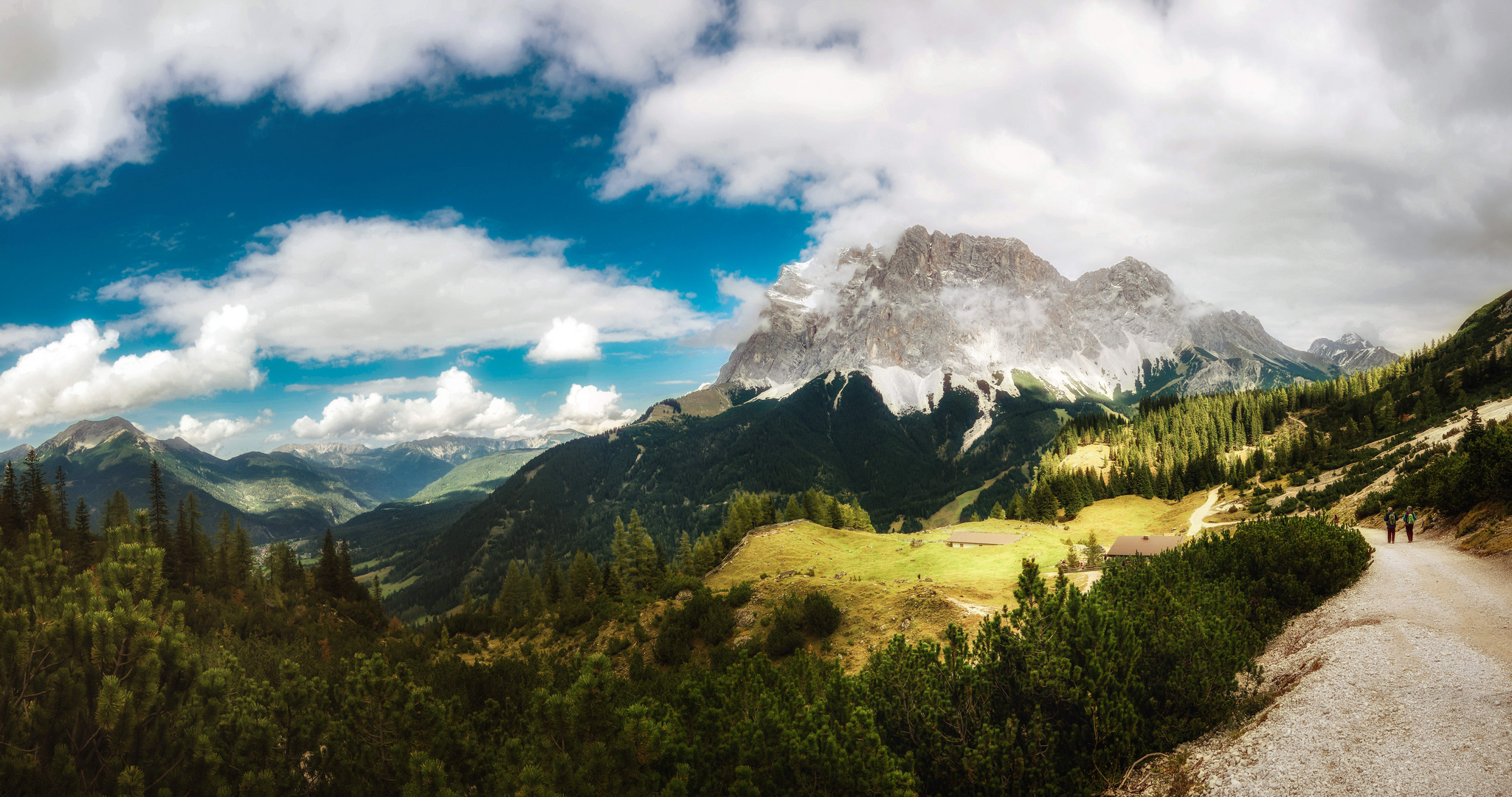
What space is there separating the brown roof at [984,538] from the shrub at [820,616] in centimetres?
2168

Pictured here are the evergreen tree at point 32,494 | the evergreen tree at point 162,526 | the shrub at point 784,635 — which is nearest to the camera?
the shrub at point 784,635

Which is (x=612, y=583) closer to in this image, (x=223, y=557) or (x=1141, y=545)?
(x=223, y=557)

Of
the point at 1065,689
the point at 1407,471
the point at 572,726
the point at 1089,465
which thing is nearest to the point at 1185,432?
the point at 1089,465

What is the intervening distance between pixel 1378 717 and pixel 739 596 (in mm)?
24918

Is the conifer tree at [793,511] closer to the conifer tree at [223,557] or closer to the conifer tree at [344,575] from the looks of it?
the conifer tree at [344,575]

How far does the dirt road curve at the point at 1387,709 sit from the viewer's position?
846cm

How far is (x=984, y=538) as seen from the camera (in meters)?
47.2

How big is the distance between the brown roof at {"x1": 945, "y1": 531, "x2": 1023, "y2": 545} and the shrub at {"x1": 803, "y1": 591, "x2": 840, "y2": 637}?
71.1 ft

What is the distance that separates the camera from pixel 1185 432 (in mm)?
108000

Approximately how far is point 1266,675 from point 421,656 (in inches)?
1383

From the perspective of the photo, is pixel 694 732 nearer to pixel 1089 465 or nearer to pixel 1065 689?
pixel 1065 689

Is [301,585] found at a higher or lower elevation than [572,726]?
lower

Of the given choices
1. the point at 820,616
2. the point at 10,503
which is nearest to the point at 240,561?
the point at 10,503

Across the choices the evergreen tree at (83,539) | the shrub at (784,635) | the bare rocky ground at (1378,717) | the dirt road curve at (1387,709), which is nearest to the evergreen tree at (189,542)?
the evergreen tree at (83,539)
